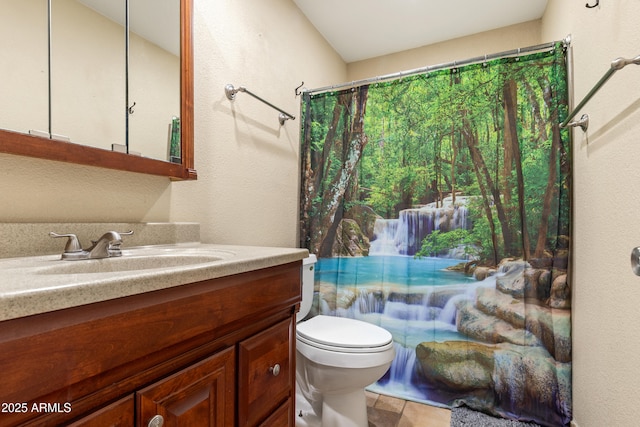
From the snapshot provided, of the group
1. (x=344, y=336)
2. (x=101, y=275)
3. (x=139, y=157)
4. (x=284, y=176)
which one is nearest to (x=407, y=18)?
(x=284, y=176)

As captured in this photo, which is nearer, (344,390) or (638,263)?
(638,263)

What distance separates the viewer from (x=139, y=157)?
108 cm

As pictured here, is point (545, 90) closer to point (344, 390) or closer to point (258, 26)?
point (258, 26)

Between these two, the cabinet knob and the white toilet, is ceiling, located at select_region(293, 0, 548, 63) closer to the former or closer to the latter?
the white toilet

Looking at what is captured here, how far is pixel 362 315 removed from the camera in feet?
6.32

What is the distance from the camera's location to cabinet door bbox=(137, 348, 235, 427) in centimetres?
58

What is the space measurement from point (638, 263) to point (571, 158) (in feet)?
3.19

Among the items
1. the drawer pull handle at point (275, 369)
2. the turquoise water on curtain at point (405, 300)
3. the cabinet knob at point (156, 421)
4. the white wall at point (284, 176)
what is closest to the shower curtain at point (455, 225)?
the turquoise water on curtain at point (405, 300)

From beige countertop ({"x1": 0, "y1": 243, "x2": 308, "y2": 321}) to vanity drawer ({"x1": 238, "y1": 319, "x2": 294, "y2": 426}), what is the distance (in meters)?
0.21

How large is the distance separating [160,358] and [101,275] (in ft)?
0.64

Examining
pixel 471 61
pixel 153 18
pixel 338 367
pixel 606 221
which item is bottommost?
pixel 338 367

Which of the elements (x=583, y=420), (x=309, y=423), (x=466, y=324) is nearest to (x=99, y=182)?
(x=309, y=423)

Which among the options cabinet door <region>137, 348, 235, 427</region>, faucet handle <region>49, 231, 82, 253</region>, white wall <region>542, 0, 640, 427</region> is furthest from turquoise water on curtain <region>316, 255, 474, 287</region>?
faucet handle <region>49, 231, 82, 253</region>

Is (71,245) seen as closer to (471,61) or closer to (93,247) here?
(93,247)
